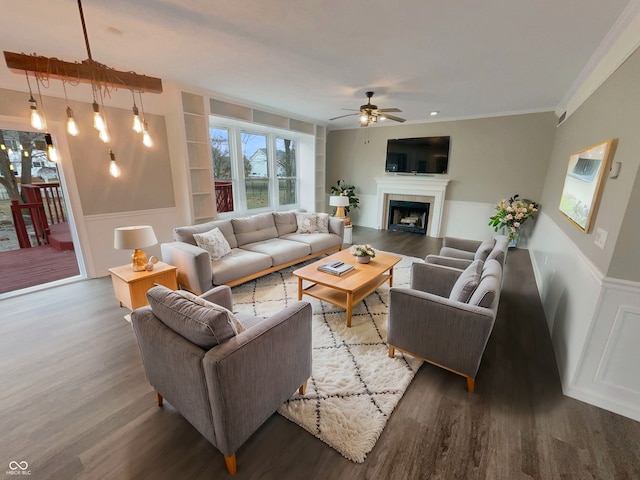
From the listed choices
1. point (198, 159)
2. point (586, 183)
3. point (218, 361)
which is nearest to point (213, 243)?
point (198, 159)

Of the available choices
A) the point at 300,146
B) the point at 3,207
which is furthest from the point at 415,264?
the point at 3,207

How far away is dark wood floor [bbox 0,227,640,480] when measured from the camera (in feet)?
4.62

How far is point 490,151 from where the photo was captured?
5410mm

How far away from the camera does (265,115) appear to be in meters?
5.24

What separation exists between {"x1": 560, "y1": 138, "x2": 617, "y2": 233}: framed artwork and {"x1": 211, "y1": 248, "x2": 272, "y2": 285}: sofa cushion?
3.21 metres

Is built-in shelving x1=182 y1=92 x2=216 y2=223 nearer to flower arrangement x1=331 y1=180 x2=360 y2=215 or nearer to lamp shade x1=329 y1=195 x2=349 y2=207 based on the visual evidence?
lamp shade x1=329 y1=195 x2=349 y2=207

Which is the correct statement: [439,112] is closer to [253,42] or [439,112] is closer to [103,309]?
[253,42]

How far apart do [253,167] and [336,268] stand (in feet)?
11.9

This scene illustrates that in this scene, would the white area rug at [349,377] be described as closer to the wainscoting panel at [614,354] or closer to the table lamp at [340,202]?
the wainscoting panel at [614,354]

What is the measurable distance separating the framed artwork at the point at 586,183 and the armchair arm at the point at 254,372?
7.39ft

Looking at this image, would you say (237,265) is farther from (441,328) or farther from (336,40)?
(336,40)

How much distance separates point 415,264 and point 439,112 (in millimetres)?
3798

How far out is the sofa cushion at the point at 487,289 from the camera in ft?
5.76

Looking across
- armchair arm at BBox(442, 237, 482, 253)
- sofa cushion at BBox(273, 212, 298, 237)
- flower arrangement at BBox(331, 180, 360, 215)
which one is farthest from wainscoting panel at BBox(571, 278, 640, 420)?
flower arrangement at BBox(331, 180, 360, 215)
